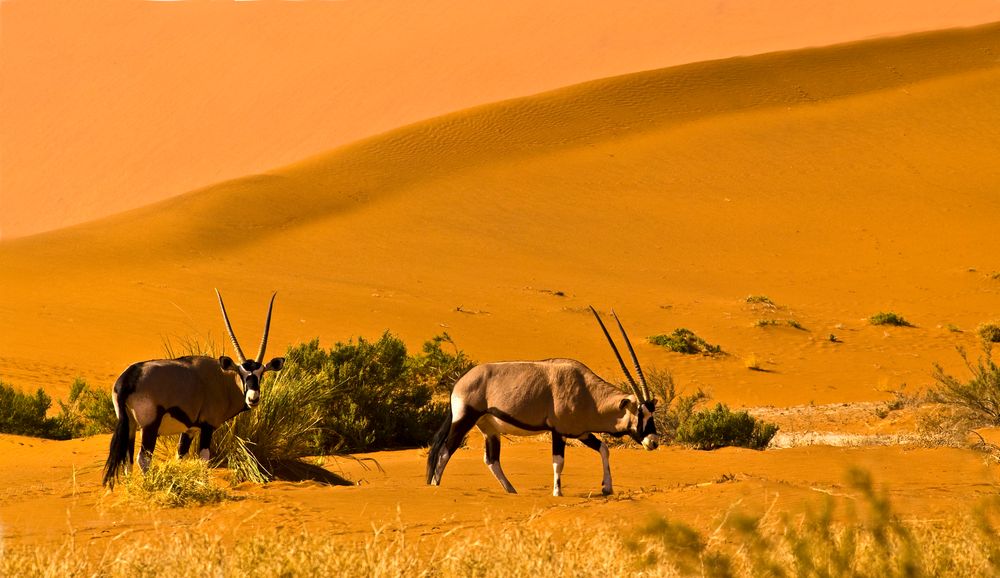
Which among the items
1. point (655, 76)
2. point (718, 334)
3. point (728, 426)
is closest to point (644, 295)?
point (718, 334)

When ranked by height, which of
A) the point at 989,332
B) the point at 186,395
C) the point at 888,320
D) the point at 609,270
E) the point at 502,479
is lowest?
the point at 502,479

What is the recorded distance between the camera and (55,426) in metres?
17.1

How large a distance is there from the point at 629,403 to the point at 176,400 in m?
3.73

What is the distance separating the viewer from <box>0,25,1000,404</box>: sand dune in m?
29.6

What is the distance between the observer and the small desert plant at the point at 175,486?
8.30 meters

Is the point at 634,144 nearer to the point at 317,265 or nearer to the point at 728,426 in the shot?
the point at 317,265

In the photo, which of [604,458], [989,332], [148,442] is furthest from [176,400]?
[989,332]

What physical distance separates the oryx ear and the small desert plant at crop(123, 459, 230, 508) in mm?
3534

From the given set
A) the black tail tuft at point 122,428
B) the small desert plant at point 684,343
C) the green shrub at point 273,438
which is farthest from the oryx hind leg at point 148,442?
the small desert plant at point 684,343

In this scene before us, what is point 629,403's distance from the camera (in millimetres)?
10484

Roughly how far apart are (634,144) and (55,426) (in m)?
43.6

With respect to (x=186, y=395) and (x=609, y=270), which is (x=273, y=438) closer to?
(x=186, y=395)

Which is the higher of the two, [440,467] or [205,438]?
[205,438]

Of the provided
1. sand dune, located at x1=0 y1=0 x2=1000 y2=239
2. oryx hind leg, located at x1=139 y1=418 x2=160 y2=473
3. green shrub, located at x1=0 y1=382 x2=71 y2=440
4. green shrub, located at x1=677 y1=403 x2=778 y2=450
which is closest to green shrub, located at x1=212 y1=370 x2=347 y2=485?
oryx hind leg, located at x1=139 y1=418 x2=160 y2=473
